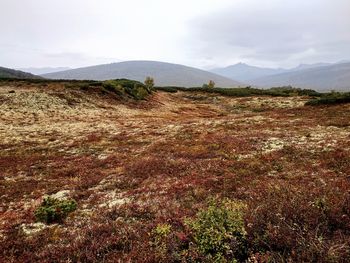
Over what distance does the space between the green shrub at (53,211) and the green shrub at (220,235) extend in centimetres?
633

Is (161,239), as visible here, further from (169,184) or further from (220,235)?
(169,184)

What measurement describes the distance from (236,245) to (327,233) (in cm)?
236

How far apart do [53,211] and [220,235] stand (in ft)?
24.7

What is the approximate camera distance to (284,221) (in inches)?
309

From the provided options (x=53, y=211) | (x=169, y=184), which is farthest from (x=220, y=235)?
(x=169, y=184)

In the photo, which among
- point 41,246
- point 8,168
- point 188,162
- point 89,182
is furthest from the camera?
point 8,168

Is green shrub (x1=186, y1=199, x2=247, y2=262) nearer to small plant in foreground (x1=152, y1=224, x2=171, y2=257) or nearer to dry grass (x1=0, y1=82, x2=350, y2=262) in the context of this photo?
dry grass (x1=0, y1=82, x2=350, y2=262)

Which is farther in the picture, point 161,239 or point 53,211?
point 53,211

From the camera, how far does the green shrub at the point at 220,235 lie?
7.25 meters

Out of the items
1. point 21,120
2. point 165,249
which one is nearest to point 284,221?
point 165,249

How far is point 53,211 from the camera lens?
11.9 m

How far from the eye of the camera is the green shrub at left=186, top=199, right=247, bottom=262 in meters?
7.25

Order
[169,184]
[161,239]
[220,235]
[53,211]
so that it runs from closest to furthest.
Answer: [220,235] < [161,239] < [53,211] < [169,184]

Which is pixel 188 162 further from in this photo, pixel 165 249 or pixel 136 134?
pixel 136 134
